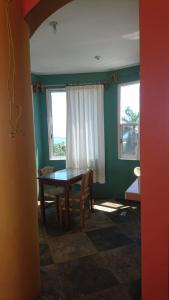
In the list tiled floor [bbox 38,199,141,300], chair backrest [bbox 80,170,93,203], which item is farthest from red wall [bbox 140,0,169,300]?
chair backrest [bbox 80,170,93,203]

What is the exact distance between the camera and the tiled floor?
7.16 ft

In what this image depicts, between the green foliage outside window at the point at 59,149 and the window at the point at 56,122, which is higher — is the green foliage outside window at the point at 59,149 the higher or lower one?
the lower one

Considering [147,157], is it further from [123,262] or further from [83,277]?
[123,262]

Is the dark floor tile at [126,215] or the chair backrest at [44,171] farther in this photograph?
the chair backrest at [44,171]

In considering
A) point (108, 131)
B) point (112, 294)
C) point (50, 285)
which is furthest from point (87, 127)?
point (112, 294)

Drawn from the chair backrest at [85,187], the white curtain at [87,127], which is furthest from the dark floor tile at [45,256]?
the white curtain at [87,127]

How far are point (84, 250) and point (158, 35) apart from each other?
2.52m

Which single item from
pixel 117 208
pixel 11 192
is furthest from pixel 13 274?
pixel 117 208

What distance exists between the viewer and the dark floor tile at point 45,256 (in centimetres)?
267

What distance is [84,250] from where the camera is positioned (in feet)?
9.57

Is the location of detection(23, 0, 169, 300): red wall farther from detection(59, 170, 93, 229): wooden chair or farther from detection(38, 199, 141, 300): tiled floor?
detection(59, 170, 93, 229): wooden chair

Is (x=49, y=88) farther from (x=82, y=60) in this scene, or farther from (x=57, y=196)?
(x=57, y=196)

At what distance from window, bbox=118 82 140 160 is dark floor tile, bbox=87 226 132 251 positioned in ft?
5.44

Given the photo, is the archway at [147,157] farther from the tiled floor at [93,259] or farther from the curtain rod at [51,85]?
the curtain rod at [51,85]
